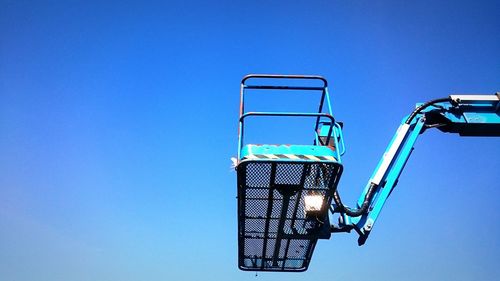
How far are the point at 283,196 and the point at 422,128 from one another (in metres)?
2.79

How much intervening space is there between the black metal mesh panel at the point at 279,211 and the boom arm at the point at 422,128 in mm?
781

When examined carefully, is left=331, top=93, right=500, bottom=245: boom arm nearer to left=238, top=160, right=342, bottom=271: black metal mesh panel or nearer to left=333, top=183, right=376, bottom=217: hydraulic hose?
left=333, top=183, right=376, bottom=217: hydraulic hose

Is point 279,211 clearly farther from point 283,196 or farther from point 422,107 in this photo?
point 422,107

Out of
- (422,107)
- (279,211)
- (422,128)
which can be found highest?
(422,107)

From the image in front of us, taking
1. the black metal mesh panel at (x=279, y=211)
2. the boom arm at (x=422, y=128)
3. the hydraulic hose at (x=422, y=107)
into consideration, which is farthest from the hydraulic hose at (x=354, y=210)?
the hydraulic hose at (x=422, y=107)

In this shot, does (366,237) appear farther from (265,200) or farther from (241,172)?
(241,172)

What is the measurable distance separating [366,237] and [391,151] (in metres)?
1.44

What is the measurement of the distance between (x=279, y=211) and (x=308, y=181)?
1.90ft

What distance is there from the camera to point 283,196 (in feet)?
15.7

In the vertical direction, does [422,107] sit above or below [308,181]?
above

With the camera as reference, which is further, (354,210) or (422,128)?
(422,128)

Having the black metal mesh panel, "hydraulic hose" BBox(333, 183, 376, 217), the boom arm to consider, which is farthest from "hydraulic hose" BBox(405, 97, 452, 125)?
the black metal mesh panel

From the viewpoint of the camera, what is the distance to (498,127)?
19.3ft

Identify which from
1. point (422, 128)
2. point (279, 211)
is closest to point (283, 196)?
point (279, 211)
